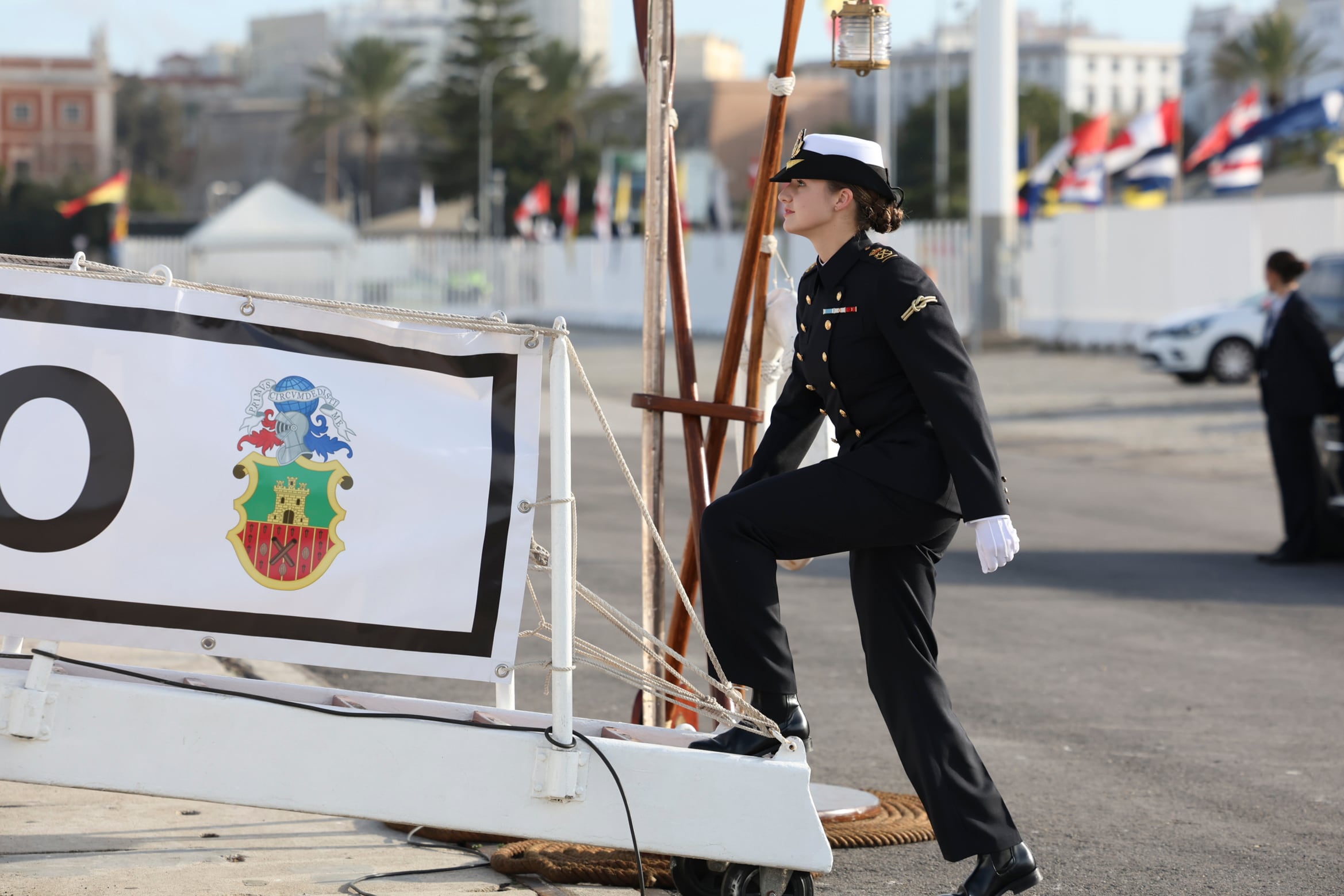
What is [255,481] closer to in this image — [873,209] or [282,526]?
[282,526]

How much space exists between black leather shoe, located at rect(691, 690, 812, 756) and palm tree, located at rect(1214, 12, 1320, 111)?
94.9 metres

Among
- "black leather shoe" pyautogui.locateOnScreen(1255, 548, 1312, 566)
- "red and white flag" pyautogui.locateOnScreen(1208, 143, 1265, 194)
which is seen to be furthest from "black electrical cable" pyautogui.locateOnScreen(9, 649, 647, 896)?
"red and white flag" pyautogui.locateOnScreen(1208, 143, 1265, 194)

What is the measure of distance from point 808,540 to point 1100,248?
3065cm

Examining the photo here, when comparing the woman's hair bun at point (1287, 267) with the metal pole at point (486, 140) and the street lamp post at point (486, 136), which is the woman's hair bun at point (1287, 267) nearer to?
the metal pole at point (486, 140)

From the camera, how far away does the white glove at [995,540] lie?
396 cm

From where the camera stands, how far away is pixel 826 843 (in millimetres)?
4020

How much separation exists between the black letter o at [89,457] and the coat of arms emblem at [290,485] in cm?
26

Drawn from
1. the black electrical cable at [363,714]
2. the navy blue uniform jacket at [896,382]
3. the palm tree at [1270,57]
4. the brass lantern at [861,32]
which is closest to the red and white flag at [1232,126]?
the brass lantern at [861,32]

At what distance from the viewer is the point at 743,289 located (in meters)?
5.12

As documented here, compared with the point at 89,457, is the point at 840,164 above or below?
above

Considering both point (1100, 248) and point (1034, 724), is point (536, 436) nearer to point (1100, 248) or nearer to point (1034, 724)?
point (1034, 724)

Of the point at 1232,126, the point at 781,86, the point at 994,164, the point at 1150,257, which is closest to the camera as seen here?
the point at 781,86

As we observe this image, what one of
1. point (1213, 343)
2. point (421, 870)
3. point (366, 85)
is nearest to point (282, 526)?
point (421, 870)

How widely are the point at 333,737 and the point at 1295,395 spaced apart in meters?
8.39
